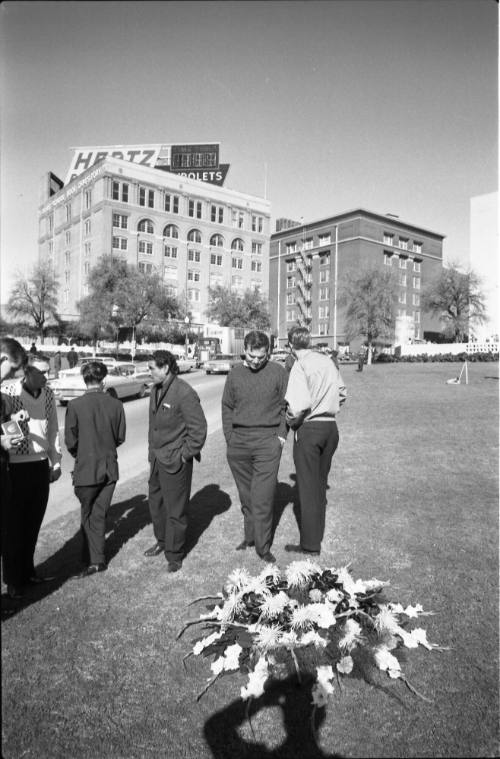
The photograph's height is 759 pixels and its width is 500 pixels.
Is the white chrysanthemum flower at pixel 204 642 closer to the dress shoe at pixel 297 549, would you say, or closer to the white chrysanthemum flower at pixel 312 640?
the white chrysanthemum flower at pixel 312 640

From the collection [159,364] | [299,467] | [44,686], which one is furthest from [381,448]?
[44,686]

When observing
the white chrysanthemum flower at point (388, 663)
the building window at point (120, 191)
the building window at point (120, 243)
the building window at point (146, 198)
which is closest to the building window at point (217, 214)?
the building window at point (146, 198)

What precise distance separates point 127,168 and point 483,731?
76.0 m

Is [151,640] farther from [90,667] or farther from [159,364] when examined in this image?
[159,364]

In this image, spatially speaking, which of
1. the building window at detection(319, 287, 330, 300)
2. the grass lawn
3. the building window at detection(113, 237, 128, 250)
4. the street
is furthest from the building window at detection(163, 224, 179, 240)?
the grass lawn

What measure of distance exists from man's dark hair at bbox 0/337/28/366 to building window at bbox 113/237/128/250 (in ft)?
226

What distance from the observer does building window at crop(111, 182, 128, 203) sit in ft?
225

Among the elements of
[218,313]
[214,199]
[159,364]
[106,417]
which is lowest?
[106,417]

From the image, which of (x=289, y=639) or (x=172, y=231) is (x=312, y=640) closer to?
(x=289, y=639)

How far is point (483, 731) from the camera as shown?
102 inches

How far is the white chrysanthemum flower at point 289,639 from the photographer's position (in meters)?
3.16

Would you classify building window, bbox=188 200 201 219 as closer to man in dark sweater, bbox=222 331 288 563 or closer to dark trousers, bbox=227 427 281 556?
man in dark sweater, bbox=222 331 288 563

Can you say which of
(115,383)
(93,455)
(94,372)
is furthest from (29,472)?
(115,383)

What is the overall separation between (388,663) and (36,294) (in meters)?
60.8
